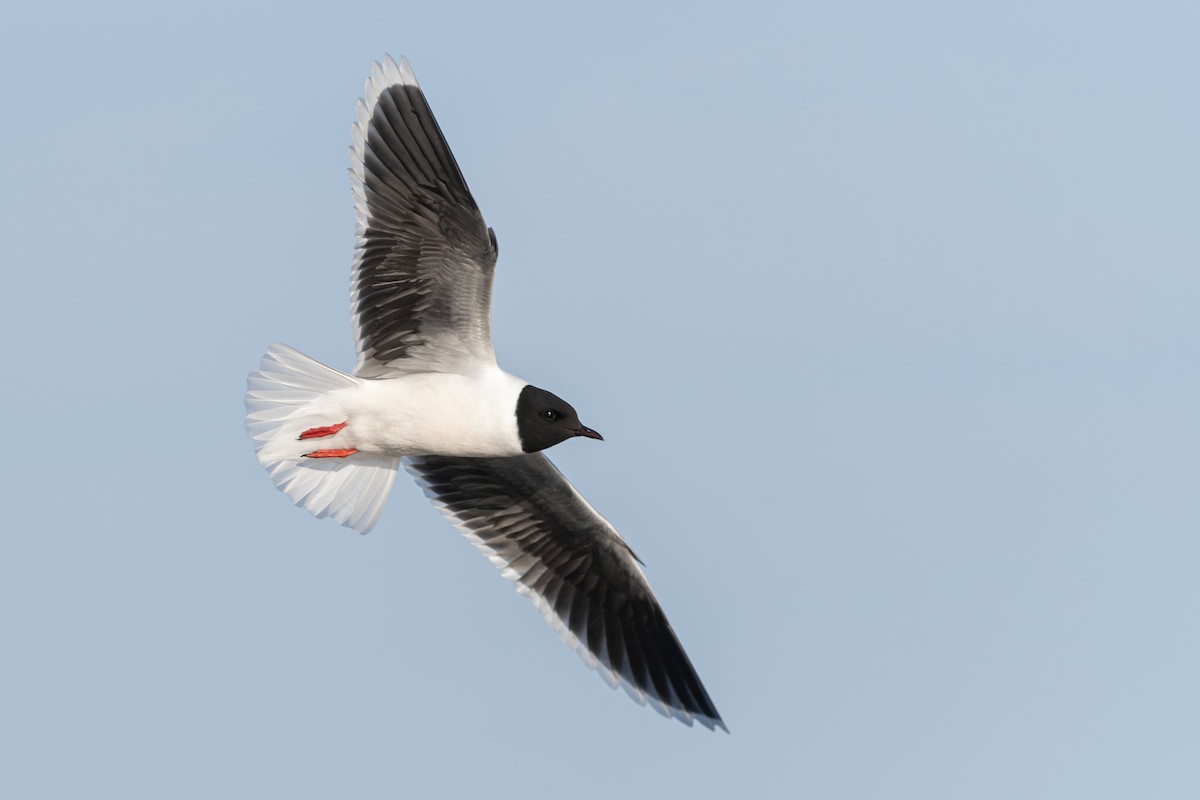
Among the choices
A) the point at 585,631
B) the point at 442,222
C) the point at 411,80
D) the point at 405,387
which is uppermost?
the point at 411,80

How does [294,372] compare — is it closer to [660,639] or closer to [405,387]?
[405,387]

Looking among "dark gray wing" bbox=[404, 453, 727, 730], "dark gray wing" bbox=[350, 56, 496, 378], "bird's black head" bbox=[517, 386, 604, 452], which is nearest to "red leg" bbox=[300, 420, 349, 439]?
"dark gray wing" bbox=[350, 56, 496, 378]

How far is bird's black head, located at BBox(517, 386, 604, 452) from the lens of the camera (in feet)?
33.2

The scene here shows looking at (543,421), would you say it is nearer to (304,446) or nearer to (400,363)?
(400,363)

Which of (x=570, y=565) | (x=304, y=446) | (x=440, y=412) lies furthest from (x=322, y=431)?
(x=570, y=565)

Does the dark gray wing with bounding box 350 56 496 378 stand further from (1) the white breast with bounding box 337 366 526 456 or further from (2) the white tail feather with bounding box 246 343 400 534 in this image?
(2) the white tail feather with bounding box 246 343 400 534

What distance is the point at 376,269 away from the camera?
33.5ft

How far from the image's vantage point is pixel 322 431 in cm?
1018

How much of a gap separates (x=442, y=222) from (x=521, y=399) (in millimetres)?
1114

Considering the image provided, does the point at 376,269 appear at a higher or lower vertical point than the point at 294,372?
higher

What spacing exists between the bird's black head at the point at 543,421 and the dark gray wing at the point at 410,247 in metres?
0.38

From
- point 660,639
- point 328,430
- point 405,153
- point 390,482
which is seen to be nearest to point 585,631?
point 660,639

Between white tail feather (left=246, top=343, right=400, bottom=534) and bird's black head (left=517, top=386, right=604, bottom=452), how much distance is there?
1019 millimetres

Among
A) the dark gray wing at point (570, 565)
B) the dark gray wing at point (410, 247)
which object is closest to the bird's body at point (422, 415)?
the dark gray wing at point (410, 247)
